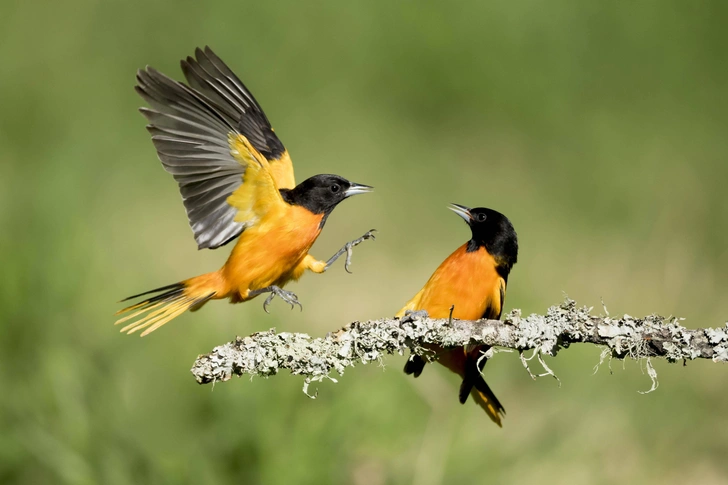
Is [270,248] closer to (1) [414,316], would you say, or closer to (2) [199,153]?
(2) [199,153]

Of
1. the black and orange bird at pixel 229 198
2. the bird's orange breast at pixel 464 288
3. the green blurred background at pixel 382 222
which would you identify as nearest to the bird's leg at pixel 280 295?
the black and orange bird at pixel 229 198

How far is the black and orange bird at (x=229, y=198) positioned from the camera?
3467 millimetres

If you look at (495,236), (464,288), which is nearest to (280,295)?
(464,288)

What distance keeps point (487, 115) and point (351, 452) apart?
604 cm

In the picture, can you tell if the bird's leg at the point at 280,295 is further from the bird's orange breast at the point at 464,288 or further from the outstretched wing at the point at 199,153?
the bird's orange breast at the point at 464,288

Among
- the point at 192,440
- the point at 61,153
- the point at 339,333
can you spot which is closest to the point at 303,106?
the point at 61,153

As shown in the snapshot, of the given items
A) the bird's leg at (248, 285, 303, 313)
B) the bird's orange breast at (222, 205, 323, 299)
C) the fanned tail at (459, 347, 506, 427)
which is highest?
the bird's orange breast at (222, 205, 323, 299)

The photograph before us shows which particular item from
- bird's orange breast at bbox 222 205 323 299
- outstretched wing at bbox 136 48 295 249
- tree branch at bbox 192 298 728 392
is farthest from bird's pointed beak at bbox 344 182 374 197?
tree branch at bbox 192 298 728 392

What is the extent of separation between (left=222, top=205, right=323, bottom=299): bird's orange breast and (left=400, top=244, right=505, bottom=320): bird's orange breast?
0.58m

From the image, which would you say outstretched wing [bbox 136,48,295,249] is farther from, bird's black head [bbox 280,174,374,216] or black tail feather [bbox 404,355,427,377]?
black tail feather [bbox 404,355,427,377]

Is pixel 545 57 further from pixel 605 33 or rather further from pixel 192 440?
pixel 192 440

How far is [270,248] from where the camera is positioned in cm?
362

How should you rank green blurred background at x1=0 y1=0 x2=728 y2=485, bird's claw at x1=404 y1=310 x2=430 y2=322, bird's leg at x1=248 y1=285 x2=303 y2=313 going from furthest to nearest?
green blurred background at x1=0 y1=0 x2=728 y2=485
bird's leg at x1=248 y1=285 x2=303 y2=313
bird's claw at x1=404 y1=310 x2=430 y2=322

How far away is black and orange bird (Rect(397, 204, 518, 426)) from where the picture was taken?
3.83 metres
